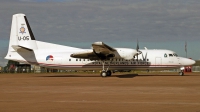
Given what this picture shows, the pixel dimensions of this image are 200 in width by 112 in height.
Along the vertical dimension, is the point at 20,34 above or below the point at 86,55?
above

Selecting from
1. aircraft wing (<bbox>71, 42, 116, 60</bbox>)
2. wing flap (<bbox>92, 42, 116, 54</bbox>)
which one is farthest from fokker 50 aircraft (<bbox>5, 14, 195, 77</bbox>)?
wing flap (<bbox>92, 42, 116, 54</bbox>)

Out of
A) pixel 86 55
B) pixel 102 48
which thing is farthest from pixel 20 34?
pixel 102 48

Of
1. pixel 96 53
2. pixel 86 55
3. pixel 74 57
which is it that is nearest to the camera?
pixel 96 53

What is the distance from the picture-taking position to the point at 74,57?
105 ft

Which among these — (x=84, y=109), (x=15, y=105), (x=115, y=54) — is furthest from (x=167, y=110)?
(x=115, y=54)

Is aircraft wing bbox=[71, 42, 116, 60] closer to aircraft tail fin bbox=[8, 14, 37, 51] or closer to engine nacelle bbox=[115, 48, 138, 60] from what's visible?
engine nacelle bbox=[115, 48, 138, 60]

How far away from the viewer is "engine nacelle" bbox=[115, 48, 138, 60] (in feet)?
100

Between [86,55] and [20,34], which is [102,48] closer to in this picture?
[86,55]

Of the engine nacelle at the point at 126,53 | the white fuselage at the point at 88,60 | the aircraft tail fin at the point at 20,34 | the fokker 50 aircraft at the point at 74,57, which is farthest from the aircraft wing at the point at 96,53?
the aircraft tail fin at the point at 20,34

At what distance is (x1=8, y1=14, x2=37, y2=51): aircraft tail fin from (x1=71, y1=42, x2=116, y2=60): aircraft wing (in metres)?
5.24

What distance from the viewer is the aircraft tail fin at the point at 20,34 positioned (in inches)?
1294

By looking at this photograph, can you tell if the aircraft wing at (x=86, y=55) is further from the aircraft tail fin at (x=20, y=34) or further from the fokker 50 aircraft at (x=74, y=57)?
the aircraft tail fin at (x=20, y=34)

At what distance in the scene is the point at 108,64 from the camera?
32625 mm

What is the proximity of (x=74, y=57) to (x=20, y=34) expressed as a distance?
6419mm
